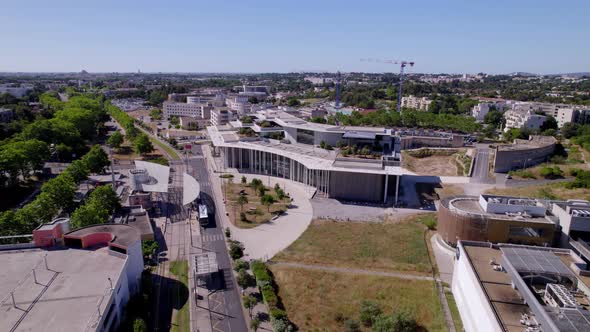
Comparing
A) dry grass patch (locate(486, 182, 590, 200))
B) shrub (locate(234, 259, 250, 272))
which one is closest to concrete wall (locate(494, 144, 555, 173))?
dry grass patch (locate(486, 182, 590, 200))

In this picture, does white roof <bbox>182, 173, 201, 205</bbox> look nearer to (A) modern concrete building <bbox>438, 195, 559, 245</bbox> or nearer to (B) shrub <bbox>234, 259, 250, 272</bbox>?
(B) shrub <bbox>234, 259, 250, 272</bbox>

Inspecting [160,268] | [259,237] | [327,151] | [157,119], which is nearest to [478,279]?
[259,237]

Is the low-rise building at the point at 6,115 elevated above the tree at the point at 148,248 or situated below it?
above

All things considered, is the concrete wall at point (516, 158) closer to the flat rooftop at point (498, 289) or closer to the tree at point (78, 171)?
the flat rooftop at point (498, 289)

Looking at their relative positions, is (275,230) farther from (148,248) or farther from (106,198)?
(106,198)

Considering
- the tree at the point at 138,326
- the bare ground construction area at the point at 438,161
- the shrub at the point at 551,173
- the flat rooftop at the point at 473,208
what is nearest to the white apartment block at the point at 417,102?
the bare ground construction area at the point at 438,161

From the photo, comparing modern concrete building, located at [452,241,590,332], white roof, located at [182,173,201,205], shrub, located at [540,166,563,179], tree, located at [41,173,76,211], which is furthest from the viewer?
shrub, located at [540,166,563,179]
